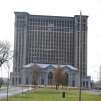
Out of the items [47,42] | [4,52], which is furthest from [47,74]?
[4,52]

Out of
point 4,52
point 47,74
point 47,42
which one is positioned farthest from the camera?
point 47,42

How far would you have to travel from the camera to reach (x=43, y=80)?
142 meters

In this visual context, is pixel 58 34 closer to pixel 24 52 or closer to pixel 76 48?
pixel 76 48

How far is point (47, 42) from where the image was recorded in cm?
16475

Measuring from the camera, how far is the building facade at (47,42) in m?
162

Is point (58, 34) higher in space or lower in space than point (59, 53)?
higher

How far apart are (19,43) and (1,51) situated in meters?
90.3

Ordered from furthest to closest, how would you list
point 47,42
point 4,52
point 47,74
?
point 47,42 → point 47,74 → point 4,52

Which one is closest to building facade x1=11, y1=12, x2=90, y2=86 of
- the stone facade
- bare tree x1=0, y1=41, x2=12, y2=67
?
the stone facade

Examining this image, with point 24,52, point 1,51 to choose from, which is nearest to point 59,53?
point 24,52

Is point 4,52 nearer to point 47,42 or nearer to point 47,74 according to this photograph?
point 47,74

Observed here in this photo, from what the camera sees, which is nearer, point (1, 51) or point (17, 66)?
point (1, 51)

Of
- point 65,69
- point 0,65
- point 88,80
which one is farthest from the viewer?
point 88,80

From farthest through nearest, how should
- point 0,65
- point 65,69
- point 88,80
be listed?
point 88,80
point 65,69
point 0,65
